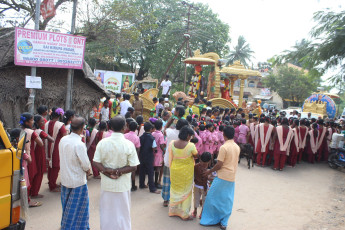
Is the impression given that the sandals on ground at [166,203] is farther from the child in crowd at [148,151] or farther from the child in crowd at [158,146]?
the child in crowd at [158,146]

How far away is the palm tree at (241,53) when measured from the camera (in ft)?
133

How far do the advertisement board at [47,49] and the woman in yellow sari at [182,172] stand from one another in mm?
4945

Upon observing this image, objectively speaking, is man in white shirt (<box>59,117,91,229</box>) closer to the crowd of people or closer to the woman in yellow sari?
the crowd of people

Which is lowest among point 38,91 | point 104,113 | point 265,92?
point 104,113

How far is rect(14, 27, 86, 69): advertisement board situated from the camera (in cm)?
696

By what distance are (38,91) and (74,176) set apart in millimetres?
5682

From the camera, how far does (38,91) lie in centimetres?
810

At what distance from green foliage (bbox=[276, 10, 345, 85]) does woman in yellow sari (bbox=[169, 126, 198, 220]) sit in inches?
250

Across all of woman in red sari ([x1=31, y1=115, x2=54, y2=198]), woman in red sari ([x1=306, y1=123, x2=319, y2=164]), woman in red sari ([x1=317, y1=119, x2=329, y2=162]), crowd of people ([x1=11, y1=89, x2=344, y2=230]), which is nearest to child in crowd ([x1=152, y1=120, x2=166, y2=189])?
crowd of people ([x1=11, y1=89, x2=344, y2=230])

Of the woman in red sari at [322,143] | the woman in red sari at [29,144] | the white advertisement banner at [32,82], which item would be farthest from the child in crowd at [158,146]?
the woman in red sari at [322,143]

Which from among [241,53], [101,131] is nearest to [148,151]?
[101,131]

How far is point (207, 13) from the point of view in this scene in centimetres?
2644

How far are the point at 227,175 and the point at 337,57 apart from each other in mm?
7634

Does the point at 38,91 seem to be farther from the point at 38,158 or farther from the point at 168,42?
the point at 168,42
